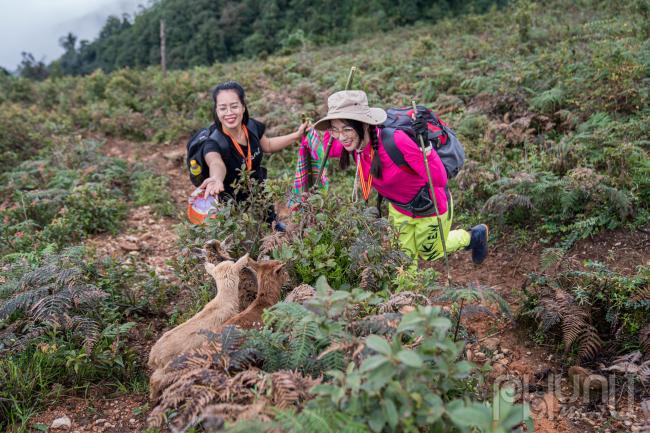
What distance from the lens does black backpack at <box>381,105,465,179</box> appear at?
416 cm

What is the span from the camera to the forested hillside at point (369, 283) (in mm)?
2205

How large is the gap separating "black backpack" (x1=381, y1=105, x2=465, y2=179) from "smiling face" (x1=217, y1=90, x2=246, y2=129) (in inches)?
59.0

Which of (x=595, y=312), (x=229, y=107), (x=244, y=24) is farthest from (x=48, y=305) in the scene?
(x=244, y=24)

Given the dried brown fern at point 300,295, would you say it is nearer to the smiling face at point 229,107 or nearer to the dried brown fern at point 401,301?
the dried brown fern at point 401,301

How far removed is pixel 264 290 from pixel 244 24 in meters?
49.6

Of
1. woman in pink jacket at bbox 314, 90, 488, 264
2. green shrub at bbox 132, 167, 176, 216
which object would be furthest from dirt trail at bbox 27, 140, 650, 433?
woman in pink jacket at bbox 314, 90, 488, 264

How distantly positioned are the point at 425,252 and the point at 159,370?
279 centimetres

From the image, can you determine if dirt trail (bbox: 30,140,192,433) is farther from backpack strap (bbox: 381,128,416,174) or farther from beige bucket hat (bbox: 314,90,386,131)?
backpack strap (bbox: 381,128,416,174)

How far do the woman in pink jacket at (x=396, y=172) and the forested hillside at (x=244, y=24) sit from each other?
26743 millimetres

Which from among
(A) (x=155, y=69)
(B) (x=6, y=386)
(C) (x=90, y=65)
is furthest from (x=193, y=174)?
(C) (x=90, y=65)

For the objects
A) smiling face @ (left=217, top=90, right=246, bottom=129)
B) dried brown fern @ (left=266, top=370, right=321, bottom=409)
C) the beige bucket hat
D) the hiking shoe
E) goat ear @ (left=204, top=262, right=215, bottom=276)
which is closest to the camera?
dried brown fern @ (left=266, top=370, right=321, bottom=409)

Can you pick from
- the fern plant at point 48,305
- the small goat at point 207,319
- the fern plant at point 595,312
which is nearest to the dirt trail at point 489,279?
the fern plant at point 595,312

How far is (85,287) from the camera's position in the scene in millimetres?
3924

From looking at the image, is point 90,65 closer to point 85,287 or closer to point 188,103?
point 188,103
